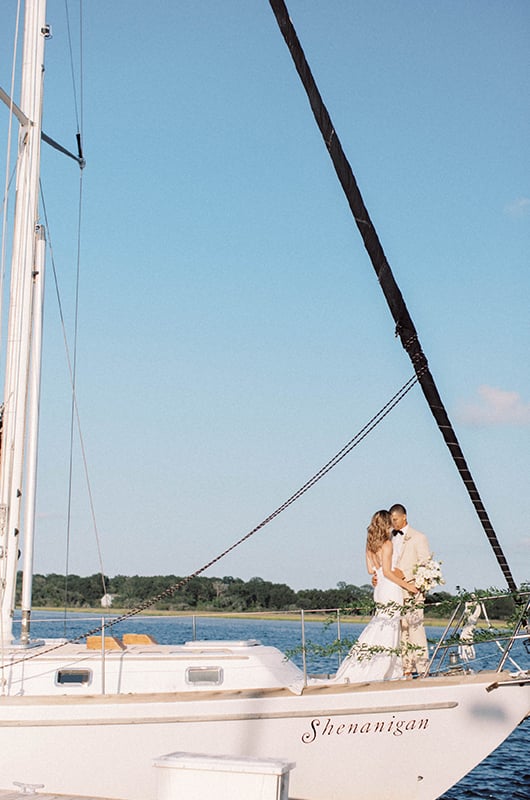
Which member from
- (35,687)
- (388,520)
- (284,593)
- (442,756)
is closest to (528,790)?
(442,756)

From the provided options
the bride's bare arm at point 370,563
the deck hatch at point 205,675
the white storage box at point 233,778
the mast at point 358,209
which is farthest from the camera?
the bride's bare arm at point 370,563

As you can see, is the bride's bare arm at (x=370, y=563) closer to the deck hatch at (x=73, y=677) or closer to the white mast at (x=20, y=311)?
the deck hatch at (x=73, y=677)

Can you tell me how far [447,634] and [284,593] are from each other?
3857cm

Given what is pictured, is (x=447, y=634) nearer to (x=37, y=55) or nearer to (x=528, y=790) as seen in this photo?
(x=528, y=790)

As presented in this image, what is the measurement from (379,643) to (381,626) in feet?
0.77

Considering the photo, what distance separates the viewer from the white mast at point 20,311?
13.8 meters

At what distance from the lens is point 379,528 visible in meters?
12.3

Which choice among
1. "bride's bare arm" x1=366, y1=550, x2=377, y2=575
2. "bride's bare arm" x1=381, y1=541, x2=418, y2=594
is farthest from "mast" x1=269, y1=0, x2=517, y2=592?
"bride's bare arm" x1=366, y1=550, x2=377, y2=575

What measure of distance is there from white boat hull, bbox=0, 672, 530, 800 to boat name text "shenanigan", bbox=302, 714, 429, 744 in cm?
1

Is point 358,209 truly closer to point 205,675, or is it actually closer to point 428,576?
point 428,576

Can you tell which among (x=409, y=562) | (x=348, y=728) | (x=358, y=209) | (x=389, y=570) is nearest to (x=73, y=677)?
(x=348, y=728)

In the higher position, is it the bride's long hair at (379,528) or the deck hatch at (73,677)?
the bride's long hair at (379,528)

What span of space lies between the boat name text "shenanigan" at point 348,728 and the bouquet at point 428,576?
1.74 m

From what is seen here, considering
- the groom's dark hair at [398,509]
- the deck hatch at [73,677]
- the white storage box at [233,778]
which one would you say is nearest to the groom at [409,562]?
the groom's dark hair at [398,509]
